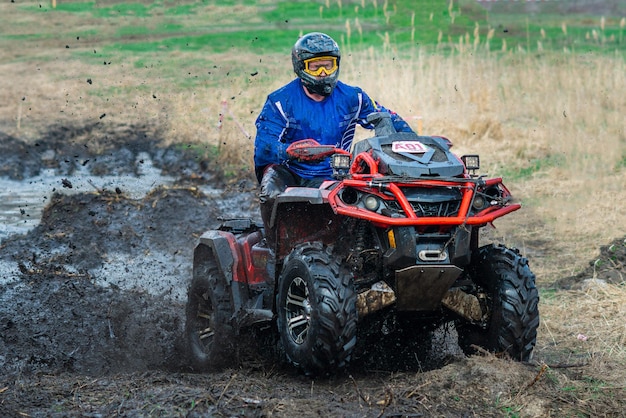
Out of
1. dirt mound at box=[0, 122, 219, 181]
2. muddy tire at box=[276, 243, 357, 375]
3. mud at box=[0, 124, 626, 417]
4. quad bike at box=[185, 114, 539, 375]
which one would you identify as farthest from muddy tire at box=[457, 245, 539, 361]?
dirt mound at box=[0, 122, 219, 181]

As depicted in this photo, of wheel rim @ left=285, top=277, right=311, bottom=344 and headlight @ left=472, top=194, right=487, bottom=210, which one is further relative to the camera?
wheel rim @ left=285, top=277, right=311, bottom=344

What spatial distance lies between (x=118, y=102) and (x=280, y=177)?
1428 cm

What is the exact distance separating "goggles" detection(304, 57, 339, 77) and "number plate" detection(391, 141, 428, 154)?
121 cm

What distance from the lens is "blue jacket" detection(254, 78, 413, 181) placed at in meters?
7.96

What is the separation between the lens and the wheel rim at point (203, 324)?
8688 millimetres

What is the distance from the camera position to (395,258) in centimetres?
641

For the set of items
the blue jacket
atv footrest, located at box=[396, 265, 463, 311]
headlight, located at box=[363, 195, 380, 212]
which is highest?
the blue jacket

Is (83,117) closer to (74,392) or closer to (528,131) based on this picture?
(528,131)

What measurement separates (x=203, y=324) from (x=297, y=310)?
6.95ft

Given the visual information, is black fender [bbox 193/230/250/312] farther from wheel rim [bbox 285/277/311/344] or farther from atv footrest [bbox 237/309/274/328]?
wheel rim [bbox 285/277/311/344]

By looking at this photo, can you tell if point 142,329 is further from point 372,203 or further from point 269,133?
point 372,203

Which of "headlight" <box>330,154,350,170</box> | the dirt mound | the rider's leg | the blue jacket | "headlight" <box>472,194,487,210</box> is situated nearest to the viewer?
"headlight" <box>472,194,487,210</box>

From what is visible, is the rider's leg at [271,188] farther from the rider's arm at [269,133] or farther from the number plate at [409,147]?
the number plate at [409,147]

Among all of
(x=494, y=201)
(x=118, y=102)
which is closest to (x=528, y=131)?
(x=118, y=102)
